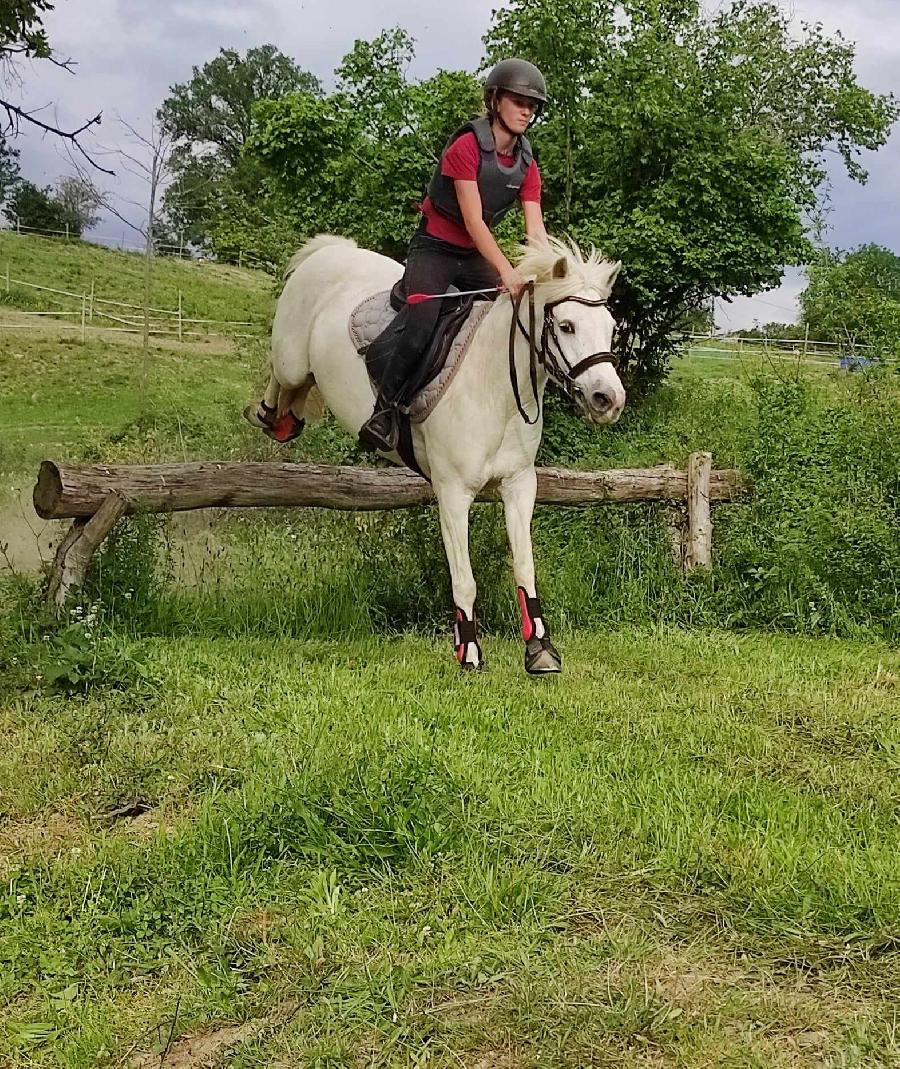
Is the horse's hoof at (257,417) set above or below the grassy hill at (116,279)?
below

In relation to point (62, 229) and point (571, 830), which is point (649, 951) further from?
point (62, 229)

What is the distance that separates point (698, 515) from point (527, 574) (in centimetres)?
264

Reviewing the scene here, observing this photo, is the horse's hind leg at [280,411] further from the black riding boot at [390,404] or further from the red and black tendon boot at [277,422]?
the black riding boot at [390,404]

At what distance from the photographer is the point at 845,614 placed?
6773 mm

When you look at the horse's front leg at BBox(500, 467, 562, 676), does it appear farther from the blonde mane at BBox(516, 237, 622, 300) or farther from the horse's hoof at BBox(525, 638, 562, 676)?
the blonde mane at BBox(516, 237, 622, 300)

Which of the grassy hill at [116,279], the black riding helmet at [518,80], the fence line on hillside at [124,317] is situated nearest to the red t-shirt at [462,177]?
the black riding helmet at [518,80]

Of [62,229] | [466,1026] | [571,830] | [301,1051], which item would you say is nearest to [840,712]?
[571,830]

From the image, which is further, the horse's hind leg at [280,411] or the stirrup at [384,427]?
the horse's hind leg at [280,411]

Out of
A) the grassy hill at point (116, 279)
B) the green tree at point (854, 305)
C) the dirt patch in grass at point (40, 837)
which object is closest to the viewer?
the dirt patch in grass at point (40, 837)

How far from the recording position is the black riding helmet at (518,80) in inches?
192

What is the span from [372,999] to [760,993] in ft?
3.31

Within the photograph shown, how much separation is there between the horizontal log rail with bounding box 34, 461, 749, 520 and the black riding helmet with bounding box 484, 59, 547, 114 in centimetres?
218

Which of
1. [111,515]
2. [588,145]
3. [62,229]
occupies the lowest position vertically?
[111,515]

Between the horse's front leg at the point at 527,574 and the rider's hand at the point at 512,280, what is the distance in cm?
104
